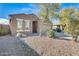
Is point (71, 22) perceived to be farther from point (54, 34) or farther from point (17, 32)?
point (17, 32)

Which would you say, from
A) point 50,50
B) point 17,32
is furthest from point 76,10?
point 17,32

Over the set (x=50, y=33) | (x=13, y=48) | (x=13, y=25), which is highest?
(x=13, y=25)

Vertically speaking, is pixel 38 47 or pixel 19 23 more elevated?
pixel 19 23

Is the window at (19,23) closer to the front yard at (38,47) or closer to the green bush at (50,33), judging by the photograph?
the front yard at (38,47)

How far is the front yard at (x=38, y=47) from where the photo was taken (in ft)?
9.85

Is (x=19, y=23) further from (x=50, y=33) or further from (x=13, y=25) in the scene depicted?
(x=50, y=33)

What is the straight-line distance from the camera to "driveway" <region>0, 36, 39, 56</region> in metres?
3.00

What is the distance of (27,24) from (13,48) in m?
0.34

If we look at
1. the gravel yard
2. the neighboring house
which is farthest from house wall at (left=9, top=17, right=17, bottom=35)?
the gravel yard

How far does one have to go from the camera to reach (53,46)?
3.02 m

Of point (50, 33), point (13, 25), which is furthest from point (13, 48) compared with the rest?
point (50, 33)

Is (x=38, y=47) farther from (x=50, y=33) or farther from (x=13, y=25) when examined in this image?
(x=13, y=25)

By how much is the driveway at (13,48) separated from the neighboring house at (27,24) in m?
0.11

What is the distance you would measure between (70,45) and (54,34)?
238 mm
